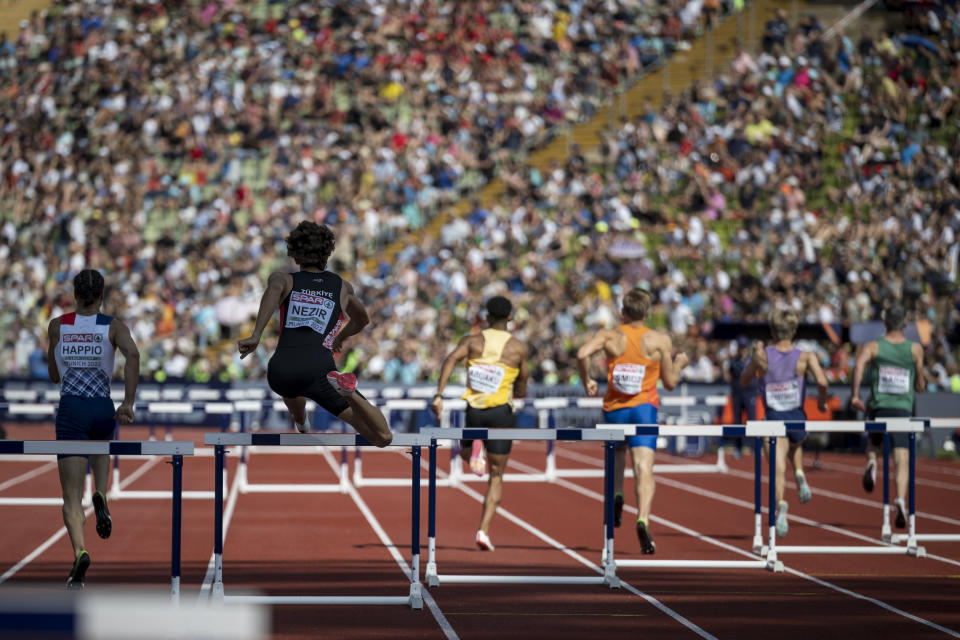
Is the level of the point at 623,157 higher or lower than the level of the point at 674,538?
higher

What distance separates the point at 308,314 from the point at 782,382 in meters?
5.63

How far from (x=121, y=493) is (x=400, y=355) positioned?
1026cm

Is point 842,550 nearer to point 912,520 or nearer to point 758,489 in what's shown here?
point 912,520

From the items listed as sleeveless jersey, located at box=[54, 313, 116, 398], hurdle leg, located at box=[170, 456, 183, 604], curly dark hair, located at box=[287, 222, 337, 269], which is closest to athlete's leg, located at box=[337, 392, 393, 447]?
curly dark hair, located at box=[287, 222, 337, 269]

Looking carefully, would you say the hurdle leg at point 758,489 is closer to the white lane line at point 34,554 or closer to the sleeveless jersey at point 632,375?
the sleeveless jersey at point 632,375

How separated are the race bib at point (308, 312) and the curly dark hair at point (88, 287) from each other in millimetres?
1529

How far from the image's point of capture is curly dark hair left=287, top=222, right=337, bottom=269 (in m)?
8.19

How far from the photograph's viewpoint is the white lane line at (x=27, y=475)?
18.1 metres

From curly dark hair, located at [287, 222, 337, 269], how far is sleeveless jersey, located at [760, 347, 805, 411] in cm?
539

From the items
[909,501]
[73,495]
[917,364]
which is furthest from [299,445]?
[917,364]

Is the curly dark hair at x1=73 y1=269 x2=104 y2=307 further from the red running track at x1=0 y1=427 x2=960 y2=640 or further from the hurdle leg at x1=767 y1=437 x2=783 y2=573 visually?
the hurdle leg at x1=767 y1=437 x2=783 y2=573

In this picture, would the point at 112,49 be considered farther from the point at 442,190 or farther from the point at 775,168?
the point at 775,168

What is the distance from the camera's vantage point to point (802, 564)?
11.0 m

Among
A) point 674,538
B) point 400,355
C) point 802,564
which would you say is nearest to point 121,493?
point 674,538
